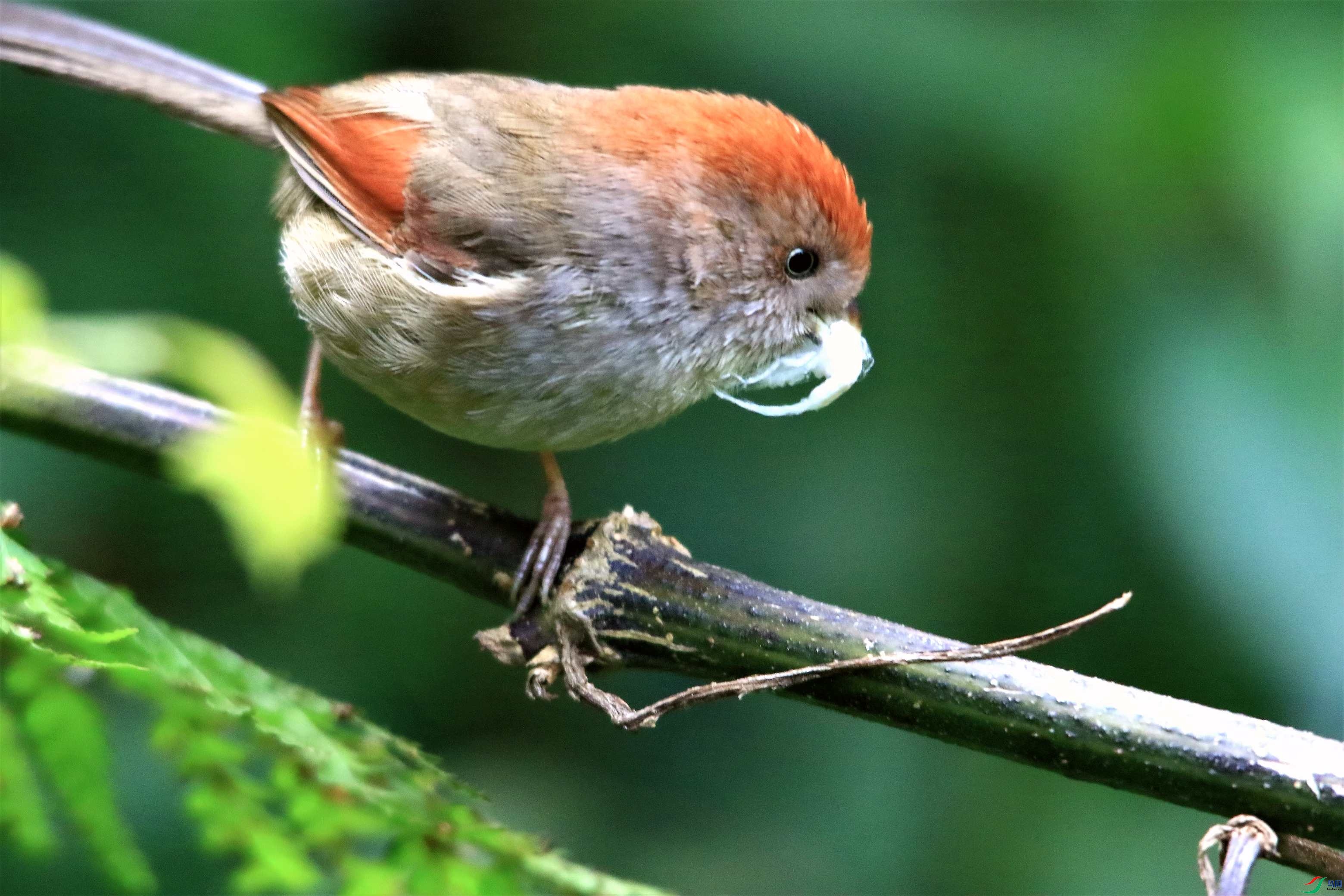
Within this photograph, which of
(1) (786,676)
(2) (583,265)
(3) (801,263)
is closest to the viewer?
(1) (786,676)

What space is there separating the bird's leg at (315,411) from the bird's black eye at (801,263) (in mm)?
1229

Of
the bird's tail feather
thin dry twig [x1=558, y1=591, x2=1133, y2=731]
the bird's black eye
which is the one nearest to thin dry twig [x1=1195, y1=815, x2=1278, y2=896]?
thin dry twig [x1=558, y1=591, x2=1133, y2=731]

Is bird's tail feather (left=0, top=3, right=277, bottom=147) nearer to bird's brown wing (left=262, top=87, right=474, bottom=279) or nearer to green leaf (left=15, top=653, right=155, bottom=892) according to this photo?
bird's brown wing (left=262, top=87, right=474, bottom=279)

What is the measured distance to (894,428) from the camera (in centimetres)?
381

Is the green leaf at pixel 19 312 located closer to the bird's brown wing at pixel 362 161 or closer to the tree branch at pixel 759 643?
the tree branch at pixel 759 643

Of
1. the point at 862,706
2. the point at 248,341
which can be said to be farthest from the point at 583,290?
the point at 248,341

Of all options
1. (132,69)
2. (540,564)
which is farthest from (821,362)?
(132,69)

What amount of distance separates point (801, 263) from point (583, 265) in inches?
19.8

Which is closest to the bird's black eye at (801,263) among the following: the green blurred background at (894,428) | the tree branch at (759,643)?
the tree branch at (759,643)

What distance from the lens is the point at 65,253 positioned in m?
3.77

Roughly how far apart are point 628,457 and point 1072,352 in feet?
4.58

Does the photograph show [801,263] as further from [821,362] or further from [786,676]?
[786,676]

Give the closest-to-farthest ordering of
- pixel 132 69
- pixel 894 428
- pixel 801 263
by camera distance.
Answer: pixel 801 263, pixel 132 69, pixel 894 428

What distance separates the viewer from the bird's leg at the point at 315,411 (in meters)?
3.28
